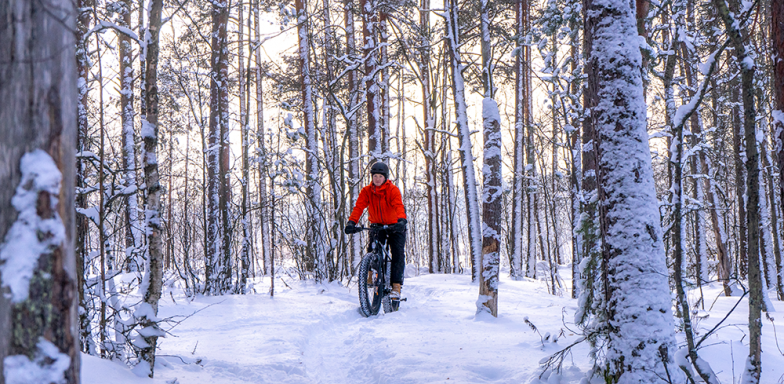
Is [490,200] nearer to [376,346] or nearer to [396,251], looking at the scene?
[396,251]

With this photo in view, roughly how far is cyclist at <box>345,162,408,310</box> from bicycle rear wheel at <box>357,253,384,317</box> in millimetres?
213

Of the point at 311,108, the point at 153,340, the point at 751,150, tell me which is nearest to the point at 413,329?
the point at 153,340

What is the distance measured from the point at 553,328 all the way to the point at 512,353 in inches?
36.7

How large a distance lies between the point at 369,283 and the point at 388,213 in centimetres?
94

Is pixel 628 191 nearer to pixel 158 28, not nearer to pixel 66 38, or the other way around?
pixel 66 38

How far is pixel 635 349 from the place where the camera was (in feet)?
7.73

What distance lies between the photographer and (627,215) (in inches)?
95.7

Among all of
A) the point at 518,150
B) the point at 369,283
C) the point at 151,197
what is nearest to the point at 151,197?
the point at 151,197

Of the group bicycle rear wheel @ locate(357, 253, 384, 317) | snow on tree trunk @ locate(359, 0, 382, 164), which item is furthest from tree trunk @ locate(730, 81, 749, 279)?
bicycle rear wheel @ locate(357, 253, 384, 317)

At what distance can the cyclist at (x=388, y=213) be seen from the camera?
5.71 meters

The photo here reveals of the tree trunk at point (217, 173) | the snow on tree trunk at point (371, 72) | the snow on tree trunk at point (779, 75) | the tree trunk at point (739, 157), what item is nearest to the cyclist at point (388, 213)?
the tree trunk at point (217, 173)

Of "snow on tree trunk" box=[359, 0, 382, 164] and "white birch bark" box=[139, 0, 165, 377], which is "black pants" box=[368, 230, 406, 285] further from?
"snow on tree trunk" box=[359, 0, 382, 164]

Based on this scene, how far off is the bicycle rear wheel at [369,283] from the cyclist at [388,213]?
213 millimetres

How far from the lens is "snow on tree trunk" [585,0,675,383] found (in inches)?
93.0
